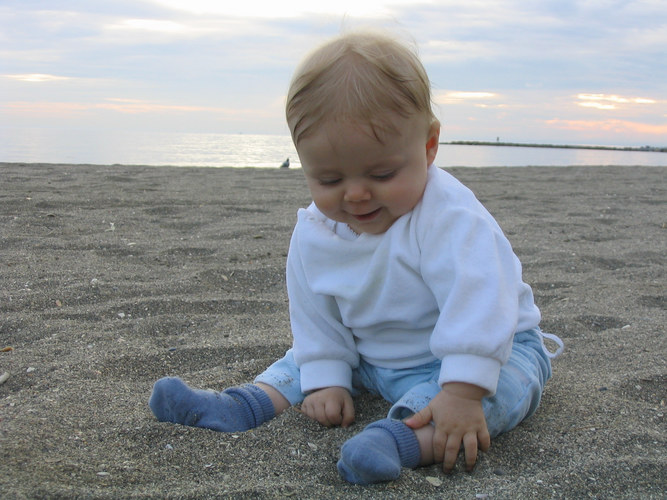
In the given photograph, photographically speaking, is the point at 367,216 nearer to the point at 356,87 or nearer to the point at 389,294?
the point at 389,294

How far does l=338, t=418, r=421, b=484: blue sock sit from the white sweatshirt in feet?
0.51

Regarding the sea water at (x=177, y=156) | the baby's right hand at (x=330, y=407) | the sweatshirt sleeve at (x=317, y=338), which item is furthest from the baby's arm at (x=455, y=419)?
the sea water at (x=177, y=156)

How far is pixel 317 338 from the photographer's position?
1.76 m

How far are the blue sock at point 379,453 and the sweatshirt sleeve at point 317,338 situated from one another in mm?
326

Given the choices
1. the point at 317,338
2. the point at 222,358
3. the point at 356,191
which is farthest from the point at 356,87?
the point at 222,358

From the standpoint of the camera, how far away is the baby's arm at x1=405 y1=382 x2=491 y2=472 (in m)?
1.38

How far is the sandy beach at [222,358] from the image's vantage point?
1.29 m

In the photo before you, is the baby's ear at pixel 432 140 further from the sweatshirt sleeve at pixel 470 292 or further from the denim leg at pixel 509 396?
the denim leg at pixel 509 396

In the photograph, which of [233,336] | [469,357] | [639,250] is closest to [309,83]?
[469,357]

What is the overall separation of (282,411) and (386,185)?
2.15ft

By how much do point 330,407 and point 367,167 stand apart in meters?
0.59

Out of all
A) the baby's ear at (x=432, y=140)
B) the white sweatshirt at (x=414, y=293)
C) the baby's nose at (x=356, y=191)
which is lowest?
the white sweatshirt at (x=414, y=293)

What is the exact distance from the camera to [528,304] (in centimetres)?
173

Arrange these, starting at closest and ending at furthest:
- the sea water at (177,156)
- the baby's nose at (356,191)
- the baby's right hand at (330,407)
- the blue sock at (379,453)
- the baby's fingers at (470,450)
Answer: the blue sock at (379,453), the baby's fingers at (470,450), the baby's nose at (356,191), the baby's right hand at (330,407), the sea water at (177,156)
